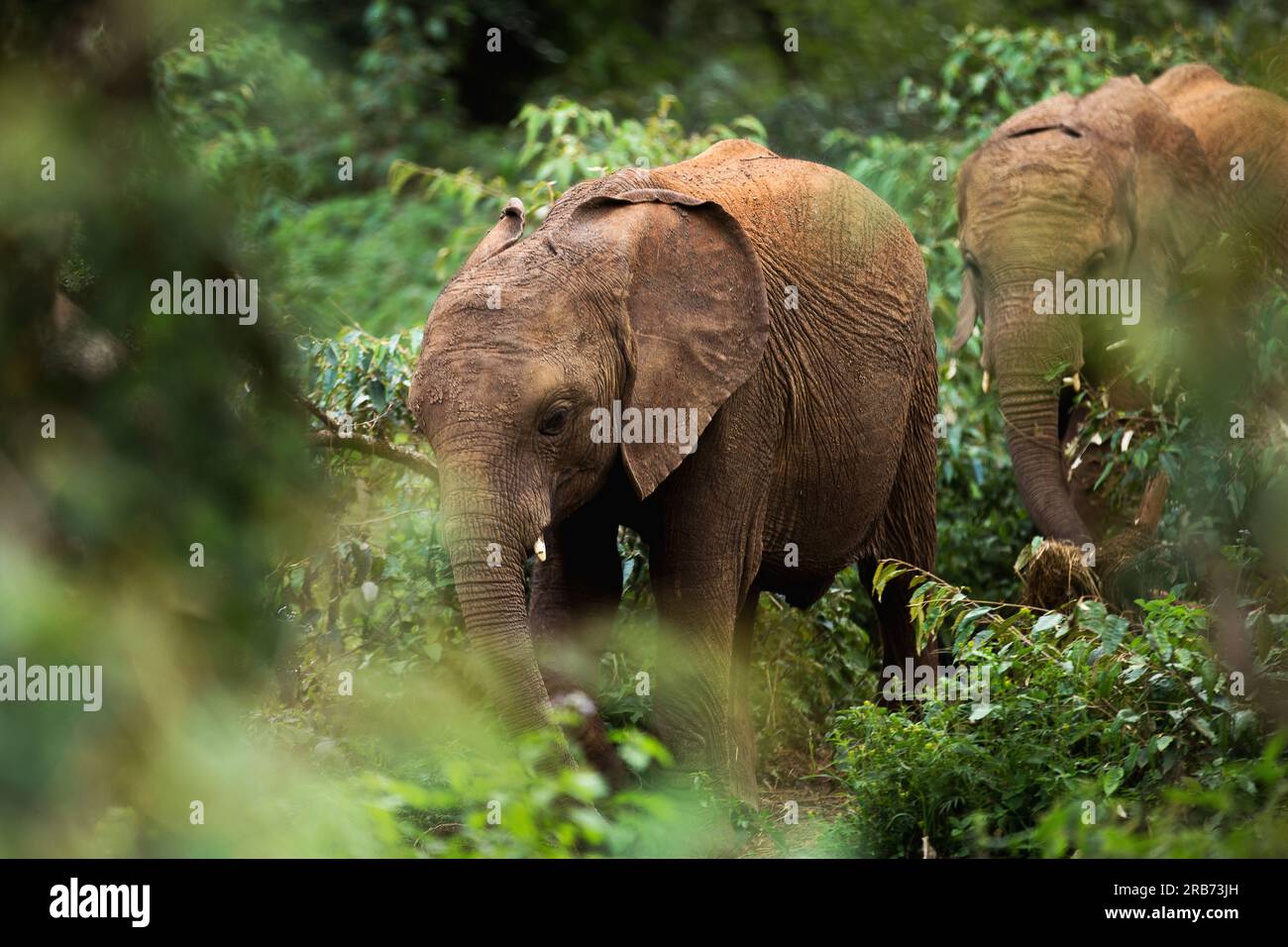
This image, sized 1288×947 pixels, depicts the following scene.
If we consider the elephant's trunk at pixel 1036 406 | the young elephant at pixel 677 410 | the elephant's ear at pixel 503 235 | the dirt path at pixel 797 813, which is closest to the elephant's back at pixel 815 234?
the young elephant at pixel 677 410

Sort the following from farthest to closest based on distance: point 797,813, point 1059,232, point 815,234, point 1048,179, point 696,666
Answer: point 1048,179 < point 1059,232 < point 815,234 < point 797,813 < point 696,666

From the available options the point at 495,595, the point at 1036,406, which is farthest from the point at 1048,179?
the point at 495,595

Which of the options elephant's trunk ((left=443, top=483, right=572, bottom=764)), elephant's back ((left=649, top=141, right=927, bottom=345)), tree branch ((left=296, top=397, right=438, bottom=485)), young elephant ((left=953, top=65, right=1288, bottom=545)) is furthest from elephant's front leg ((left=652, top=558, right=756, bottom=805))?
young elephant ((left=953, top=65, right=1288, bottom=545))

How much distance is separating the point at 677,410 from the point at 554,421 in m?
0.45

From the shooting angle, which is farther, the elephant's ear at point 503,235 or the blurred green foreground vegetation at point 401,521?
the elephant's ear at point 503,235

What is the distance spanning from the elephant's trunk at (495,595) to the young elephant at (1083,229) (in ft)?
11.4

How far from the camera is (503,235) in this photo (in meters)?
5.82

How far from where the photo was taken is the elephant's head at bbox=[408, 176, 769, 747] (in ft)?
17.3

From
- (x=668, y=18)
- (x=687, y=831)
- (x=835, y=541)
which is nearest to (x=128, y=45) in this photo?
(x=687, y=831)

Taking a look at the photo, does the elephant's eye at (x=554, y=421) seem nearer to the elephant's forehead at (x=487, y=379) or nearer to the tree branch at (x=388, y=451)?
the elephant's forehead at (x=487, y=379)

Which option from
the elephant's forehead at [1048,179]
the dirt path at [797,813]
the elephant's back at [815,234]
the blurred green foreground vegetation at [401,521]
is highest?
the elephant's forehead at [1048,179]

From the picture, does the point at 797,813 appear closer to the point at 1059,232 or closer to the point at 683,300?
the point at 683,300

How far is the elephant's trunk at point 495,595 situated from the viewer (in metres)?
5.23

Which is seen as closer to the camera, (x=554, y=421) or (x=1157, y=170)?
(x=554, y=421)
